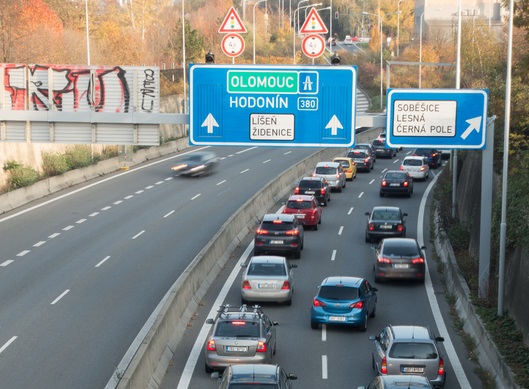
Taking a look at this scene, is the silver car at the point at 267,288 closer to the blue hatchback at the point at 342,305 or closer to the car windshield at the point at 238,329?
the blue hatchback at the point at 342,305

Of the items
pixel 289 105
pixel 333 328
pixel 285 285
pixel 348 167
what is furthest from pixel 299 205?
pixel 289 105

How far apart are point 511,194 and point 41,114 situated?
15200 mm

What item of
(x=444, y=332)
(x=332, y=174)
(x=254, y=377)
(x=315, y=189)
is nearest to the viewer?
(x=254, y=377)

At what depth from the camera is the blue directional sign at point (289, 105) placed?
21609mm

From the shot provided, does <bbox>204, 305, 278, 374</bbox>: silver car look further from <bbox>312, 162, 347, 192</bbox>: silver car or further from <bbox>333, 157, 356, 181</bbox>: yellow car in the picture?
<bbox>333, 157, 356, 181</bbox>: yellow car

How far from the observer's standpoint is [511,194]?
3080 centimetres

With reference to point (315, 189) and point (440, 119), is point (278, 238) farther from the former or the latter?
point (440, 119)

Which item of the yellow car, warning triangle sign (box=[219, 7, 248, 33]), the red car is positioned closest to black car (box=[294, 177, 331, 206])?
the red car

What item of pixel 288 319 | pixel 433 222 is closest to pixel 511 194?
pixel 288 319

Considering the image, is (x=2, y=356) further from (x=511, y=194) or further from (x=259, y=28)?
(x=259, y=28)

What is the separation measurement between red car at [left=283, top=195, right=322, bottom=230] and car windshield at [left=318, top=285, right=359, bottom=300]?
15517mm

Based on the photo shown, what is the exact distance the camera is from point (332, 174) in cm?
5466

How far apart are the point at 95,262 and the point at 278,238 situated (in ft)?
22.9

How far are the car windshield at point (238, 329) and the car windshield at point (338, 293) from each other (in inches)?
185
